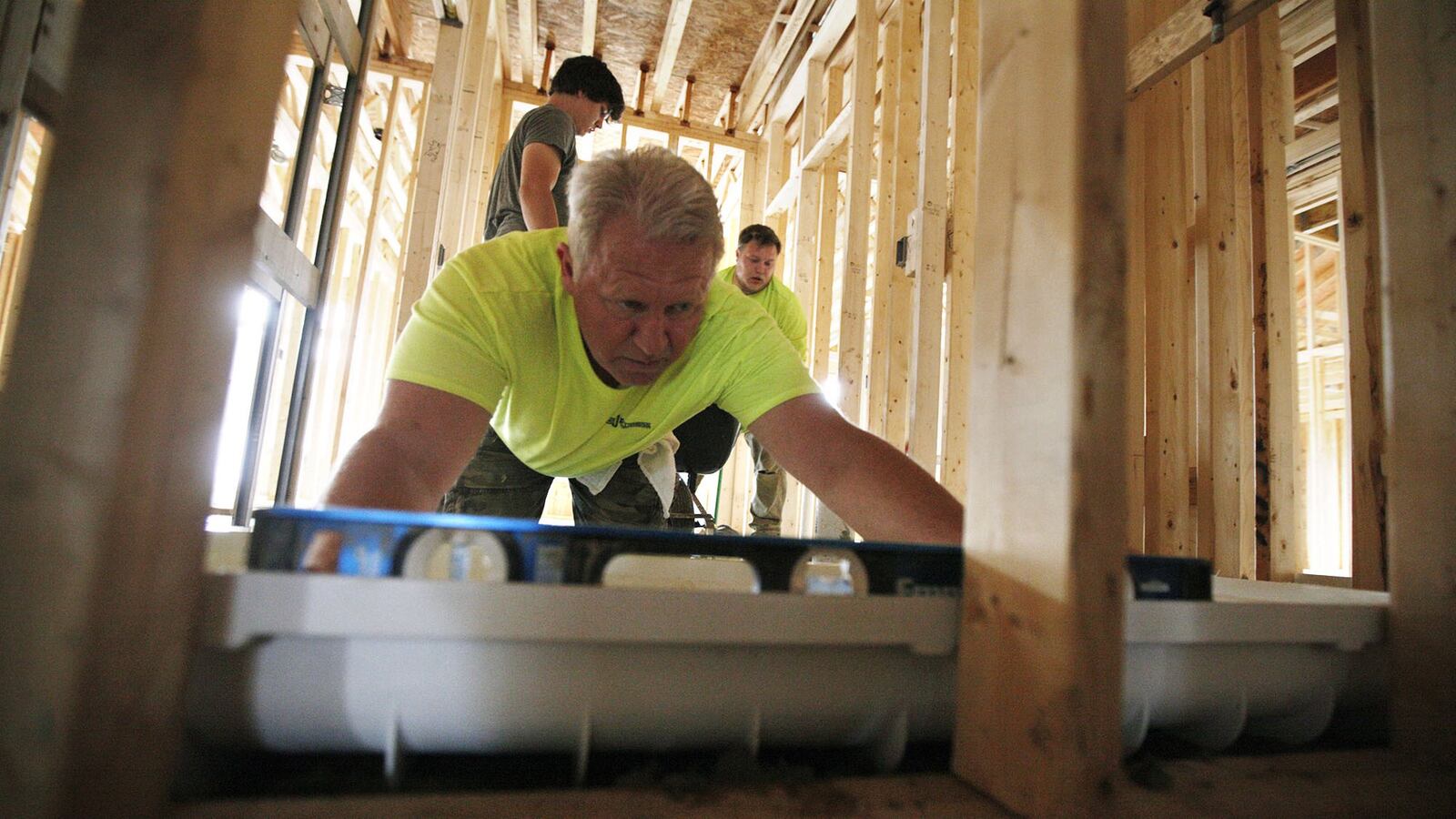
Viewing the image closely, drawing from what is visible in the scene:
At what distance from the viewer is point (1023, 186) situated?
22.0 inches

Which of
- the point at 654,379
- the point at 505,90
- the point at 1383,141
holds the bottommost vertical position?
the point at 654,379

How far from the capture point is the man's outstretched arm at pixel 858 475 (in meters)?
1.05

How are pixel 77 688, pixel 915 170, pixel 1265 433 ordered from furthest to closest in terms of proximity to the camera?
pixel 915 170, pixel 1265 433, pixel 77 688

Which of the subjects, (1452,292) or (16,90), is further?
(16,90)

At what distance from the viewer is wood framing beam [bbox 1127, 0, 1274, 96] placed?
5.60 ft

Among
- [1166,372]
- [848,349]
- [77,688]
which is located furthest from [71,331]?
[848,349]

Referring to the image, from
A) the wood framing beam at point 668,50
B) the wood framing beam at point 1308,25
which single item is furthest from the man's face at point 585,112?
the wood framing beam at point 1308,25

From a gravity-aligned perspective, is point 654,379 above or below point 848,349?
below

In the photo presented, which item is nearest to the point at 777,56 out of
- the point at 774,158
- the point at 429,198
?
the point at 774,158

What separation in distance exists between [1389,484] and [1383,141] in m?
0.37

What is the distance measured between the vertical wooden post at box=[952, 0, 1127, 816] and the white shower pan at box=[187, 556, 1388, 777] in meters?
0.07

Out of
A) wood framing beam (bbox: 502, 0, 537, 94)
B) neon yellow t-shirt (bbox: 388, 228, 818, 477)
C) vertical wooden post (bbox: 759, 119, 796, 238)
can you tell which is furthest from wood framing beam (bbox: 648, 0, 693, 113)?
neon yellow t-shirt (bbox: 388, 228, 818, 477)

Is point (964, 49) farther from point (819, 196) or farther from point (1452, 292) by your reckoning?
point (1452, 292)

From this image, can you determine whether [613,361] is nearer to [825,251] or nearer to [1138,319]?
[1138,319]
